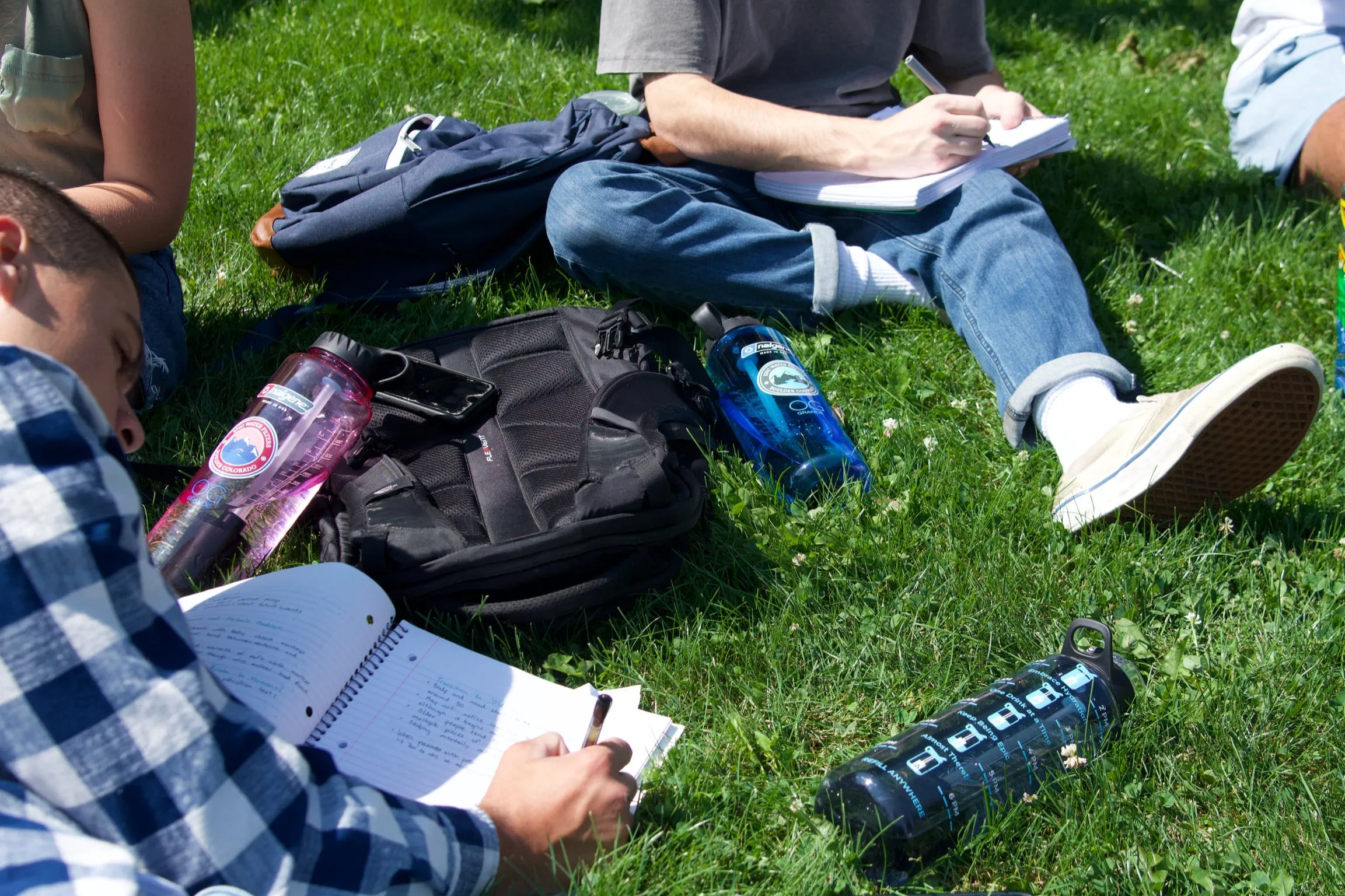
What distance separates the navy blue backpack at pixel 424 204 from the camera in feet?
9.83

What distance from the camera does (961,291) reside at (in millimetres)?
2881

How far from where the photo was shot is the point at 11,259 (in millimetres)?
1309

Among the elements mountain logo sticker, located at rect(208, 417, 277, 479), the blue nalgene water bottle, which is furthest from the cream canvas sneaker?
mountain logo sticker, located at rect(208, 417, 277, 479)

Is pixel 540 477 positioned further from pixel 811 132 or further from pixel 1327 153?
pixel 1327 153

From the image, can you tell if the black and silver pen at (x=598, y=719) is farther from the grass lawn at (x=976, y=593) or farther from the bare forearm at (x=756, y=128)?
the bare forearm at (x=756, y=128)

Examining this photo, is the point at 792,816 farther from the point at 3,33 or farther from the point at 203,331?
the point at 3,33

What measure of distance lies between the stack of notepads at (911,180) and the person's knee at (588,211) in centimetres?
50

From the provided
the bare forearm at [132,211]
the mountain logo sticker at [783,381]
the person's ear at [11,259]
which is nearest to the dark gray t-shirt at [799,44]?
the mountain logo sticker at [783,381]

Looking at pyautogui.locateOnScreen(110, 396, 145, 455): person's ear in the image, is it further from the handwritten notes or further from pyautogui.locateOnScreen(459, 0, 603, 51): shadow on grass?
pyautogui.locateOnScreen(459, 0, 603, 51): shadow on grass

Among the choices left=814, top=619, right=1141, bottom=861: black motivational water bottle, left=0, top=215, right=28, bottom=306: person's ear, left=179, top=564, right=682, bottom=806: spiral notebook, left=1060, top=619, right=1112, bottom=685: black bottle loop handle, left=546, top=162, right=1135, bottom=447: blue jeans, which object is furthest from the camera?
left=546, top=162, right=1135, bottom=447: blue jeans

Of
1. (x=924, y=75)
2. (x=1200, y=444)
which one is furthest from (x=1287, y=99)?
(x=1200, y=444)

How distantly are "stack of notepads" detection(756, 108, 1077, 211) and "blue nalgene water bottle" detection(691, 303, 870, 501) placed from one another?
515 mm

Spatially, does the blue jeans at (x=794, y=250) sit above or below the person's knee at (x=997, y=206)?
below

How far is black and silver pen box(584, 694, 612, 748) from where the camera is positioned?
1.72m
